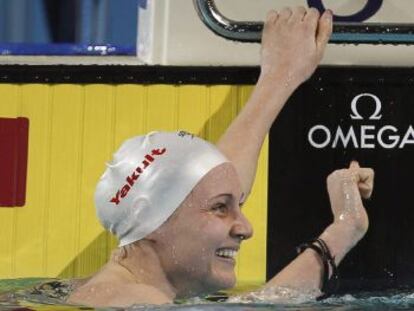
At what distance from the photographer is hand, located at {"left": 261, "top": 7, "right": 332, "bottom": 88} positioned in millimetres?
3336

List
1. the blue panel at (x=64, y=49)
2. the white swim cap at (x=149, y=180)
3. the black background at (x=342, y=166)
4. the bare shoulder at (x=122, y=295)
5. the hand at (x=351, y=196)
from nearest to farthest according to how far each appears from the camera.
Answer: the bare shoulder at (x=122, y=295)
the white swim cap at (x=149, y=180)
the hand at (x=351, y=196)
the black background at (x=342, y=166)
the blue panel at (x=64, y=49)

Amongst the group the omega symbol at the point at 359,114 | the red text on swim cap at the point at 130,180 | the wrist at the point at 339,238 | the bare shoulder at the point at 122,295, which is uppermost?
the omega symbol at the point at 359,114

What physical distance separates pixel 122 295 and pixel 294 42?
1197mm

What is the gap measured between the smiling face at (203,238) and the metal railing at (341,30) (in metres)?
0.87

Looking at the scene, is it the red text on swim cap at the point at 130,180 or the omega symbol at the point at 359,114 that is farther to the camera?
the omega symbol at the point at 359,114

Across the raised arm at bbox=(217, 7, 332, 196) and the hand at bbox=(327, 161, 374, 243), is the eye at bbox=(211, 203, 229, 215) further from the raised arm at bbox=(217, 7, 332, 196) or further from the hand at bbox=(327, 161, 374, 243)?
the raised arm at bbox=(217, 7, 332, 196)

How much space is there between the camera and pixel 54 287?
3.06 metres

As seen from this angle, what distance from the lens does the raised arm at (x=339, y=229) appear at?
2898 mm

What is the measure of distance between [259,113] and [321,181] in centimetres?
45

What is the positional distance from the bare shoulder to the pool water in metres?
0.03

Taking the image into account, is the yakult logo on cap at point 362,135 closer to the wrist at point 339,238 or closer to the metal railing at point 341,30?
the metal railing at point 341,30

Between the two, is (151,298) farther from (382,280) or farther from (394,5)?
(394,5)

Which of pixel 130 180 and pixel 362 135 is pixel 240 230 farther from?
pixel 362 135

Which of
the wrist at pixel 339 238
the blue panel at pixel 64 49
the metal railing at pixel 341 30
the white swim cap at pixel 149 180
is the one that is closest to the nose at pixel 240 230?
the white swim cap at pixel 149 180
